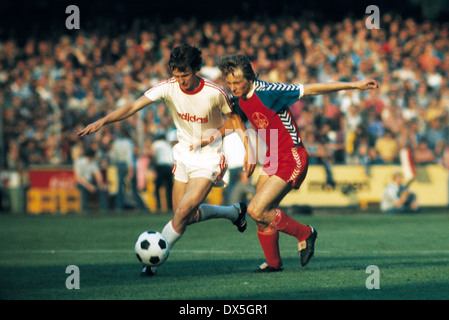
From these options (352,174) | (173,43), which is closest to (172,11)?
(173,43)

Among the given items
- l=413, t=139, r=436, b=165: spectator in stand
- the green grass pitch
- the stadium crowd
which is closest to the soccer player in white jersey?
the green grass pitch

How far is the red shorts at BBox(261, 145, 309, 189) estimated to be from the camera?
7.98 meters

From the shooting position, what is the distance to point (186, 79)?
25.8ft

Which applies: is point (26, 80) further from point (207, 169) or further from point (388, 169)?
point (207, 169)

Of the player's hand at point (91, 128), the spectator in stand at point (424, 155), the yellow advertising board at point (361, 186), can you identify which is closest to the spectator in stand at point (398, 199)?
the yellow advertising board at point (361, 186)

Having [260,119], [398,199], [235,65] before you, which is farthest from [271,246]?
[398,199]

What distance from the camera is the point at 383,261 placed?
8.87 metres

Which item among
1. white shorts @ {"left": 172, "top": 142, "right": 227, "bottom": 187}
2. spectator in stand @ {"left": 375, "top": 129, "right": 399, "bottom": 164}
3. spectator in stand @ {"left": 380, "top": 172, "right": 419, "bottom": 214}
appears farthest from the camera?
spectator in stand @ {"left": 375, "top": 129, "right": 399, "bottom": 164}

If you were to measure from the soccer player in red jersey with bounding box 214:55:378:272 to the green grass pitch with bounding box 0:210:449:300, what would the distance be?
375 millimetres

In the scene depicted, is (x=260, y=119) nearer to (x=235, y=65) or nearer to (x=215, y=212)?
(x=235, y=65)

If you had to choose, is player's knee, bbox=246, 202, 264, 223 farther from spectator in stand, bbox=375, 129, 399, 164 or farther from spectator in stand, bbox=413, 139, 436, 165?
spectator in stand, bbox=413, 139, 436, 165

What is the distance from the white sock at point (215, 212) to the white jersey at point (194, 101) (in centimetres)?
87

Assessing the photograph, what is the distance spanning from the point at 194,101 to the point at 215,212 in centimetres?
130

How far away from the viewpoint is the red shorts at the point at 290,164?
798 centimetres
